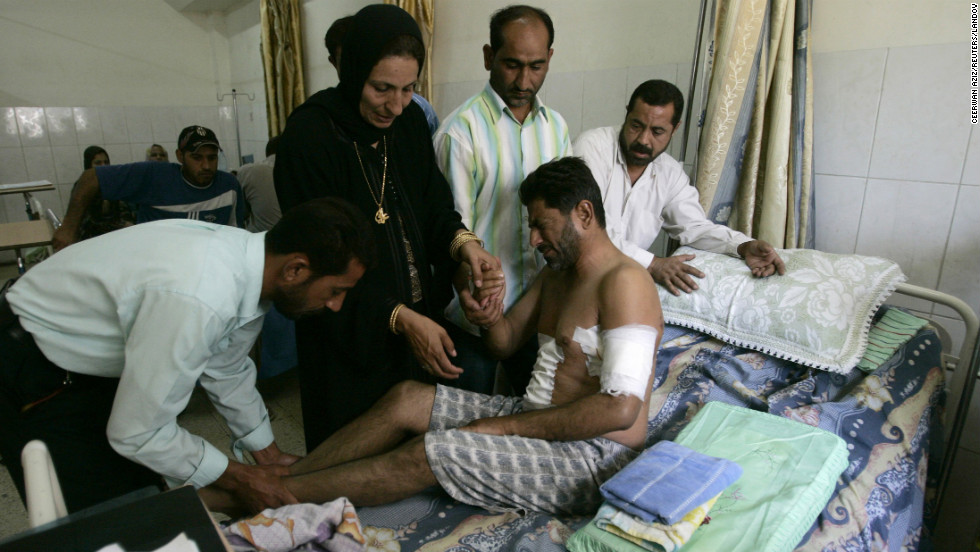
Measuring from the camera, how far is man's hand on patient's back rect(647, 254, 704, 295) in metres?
2.09

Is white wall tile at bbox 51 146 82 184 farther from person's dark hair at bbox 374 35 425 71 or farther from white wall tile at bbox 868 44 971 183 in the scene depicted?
white wall tile at bbox 868 44 971 183

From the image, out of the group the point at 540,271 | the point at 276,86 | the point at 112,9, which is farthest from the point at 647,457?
the point at 112,9

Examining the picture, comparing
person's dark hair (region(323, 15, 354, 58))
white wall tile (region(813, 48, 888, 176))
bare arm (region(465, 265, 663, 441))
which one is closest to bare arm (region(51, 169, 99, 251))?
person's dark hair (region(323, 15, 354, 58))

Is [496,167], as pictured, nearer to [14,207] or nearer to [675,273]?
[675,273]

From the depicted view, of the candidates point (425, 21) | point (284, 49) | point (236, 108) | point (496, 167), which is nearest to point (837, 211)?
point (496, 167)

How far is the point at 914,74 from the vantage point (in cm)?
201

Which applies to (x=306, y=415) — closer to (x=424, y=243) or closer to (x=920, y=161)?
(x=424, y=243)

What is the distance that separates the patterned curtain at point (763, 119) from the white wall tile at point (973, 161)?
0.47 metres

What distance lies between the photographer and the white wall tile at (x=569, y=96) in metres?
3.04

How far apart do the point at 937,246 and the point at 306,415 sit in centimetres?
221

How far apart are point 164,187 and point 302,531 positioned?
2.35 m

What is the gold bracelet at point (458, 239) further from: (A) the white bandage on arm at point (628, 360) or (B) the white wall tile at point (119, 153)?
(B) the white wall tile at point (119, 153)

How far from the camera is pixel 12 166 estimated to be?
18.6 feet

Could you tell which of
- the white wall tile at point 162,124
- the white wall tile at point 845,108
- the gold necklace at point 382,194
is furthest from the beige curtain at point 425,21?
the white wall tile at point 162,124
